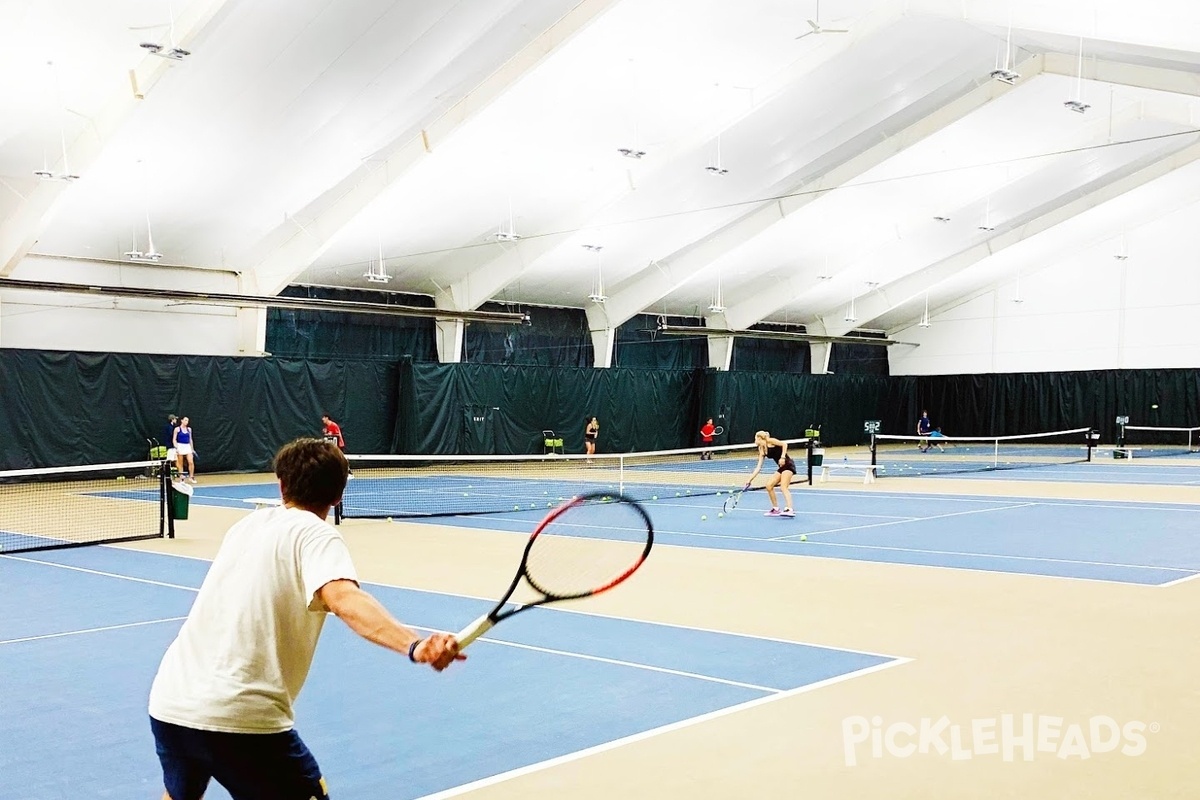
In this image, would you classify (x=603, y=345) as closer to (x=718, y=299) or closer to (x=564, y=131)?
(x=718, y=299)

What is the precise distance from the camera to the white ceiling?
16.2 meters

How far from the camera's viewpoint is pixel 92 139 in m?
17.3

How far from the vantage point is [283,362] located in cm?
2533

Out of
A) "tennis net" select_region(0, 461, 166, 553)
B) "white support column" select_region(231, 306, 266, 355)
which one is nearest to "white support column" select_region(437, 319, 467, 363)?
"white support column" select_region(231, 306, 266, 355)

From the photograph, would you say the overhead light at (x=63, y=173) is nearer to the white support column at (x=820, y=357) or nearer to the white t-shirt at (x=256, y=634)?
the white t-shirt at (x=256, y=634)

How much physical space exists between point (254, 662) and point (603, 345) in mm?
29301

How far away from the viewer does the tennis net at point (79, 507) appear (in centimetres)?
1248

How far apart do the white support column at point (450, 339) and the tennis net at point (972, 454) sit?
10.8 m

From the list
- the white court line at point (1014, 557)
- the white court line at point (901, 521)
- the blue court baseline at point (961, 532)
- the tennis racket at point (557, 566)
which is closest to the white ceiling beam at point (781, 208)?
the blue court baseline at point (961, 532)

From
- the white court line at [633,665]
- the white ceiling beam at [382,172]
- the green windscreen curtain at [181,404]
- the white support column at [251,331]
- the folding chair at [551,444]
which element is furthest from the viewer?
the folding chair at [551,444]

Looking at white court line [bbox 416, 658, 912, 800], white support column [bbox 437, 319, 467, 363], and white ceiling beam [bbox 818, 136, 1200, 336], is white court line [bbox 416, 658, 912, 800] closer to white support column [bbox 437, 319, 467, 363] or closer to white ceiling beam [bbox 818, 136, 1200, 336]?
white support column [bbox 437, 319, 467, 363]

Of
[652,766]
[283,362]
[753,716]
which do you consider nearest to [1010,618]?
[753,716]

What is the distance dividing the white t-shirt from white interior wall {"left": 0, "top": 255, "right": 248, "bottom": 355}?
2150 centimetres

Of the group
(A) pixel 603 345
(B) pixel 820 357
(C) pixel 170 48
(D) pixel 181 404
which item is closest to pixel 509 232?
(D) pixel 181 404
